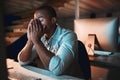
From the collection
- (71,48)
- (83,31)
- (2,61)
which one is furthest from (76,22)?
(2,61)

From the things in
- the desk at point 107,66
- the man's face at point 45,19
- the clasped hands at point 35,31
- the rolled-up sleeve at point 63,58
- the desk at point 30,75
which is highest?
the man's face at point 45,19

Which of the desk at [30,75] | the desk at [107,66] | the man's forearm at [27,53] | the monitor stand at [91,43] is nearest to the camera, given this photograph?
the desk at [30,75]

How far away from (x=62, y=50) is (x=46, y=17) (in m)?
0.40

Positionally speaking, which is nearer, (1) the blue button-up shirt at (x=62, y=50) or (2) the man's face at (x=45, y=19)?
(1) the blue button-up shirt at (x=62, y=50)

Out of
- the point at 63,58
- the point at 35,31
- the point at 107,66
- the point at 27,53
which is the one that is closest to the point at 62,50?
the point at 63,58

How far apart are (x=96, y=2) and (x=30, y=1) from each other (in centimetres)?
177

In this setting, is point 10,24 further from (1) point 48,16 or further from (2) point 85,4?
(1) point 48,16

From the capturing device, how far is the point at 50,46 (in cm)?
158

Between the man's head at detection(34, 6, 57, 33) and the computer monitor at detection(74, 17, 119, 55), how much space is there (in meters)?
0.52

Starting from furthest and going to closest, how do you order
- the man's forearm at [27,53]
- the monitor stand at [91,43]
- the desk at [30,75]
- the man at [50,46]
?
the monitor stand at [91,43], the man's forearm at [27,53], the man at [50,46], the desk at [30,75]

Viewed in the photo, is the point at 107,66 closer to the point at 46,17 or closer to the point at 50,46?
the point at 50,46

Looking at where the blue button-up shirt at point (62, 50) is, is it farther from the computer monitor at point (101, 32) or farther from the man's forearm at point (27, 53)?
the computer monitor at point (101, 32)

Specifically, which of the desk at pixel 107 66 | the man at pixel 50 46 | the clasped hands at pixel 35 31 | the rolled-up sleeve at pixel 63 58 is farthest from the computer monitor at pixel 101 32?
the clasped hands at pixel 35 31

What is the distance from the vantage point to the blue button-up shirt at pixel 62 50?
121cm
